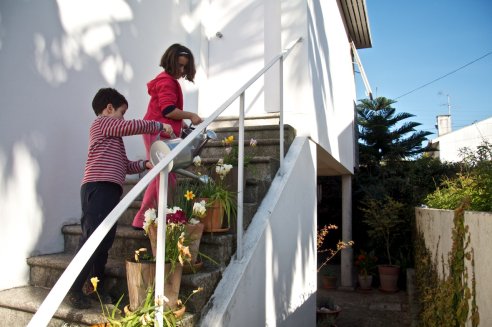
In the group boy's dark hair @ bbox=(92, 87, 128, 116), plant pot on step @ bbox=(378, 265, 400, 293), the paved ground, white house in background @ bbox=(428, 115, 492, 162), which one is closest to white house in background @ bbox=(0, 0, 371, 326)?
boy's dark hair @ bbox=(92, 87, 128, 116)

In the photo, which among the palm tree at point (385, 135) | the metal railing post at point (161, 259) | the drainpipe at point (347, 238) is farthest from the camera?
the palm tree at point (385, 135)

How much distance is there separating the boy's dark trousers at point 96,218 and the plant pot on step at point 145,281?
0.33 m

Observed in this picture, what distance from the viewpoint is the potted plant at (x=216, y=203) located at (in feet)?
7.15

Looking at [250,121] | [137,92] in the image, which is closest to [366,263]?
[250,121]

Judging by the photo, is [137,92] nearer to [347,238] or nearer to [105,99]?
[105,99]

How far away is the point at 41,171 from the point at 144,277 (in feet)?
4.30

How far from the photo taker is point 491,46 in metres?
9.96

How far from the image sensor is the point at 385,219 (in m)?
7.39

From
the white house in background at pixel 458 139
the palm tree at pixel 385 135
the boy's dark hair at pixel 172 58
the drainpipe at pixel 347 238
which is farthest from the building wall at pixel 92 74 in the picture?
the white house in background at pixel 458 139

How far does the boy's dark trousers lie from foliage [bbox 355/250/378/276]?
6434 mm

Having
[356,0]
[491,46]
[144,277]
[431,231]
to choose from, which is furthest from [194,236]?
[491,46]

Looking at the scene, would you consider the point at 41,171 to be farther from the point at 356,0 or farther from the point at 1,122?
the point at 356,0

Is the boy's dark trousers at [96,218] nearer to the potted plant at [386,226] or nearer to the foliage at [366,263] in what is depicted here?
the potted plant at [386,226]

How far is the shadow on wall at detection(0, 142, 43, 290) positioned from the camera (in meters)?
2.29
